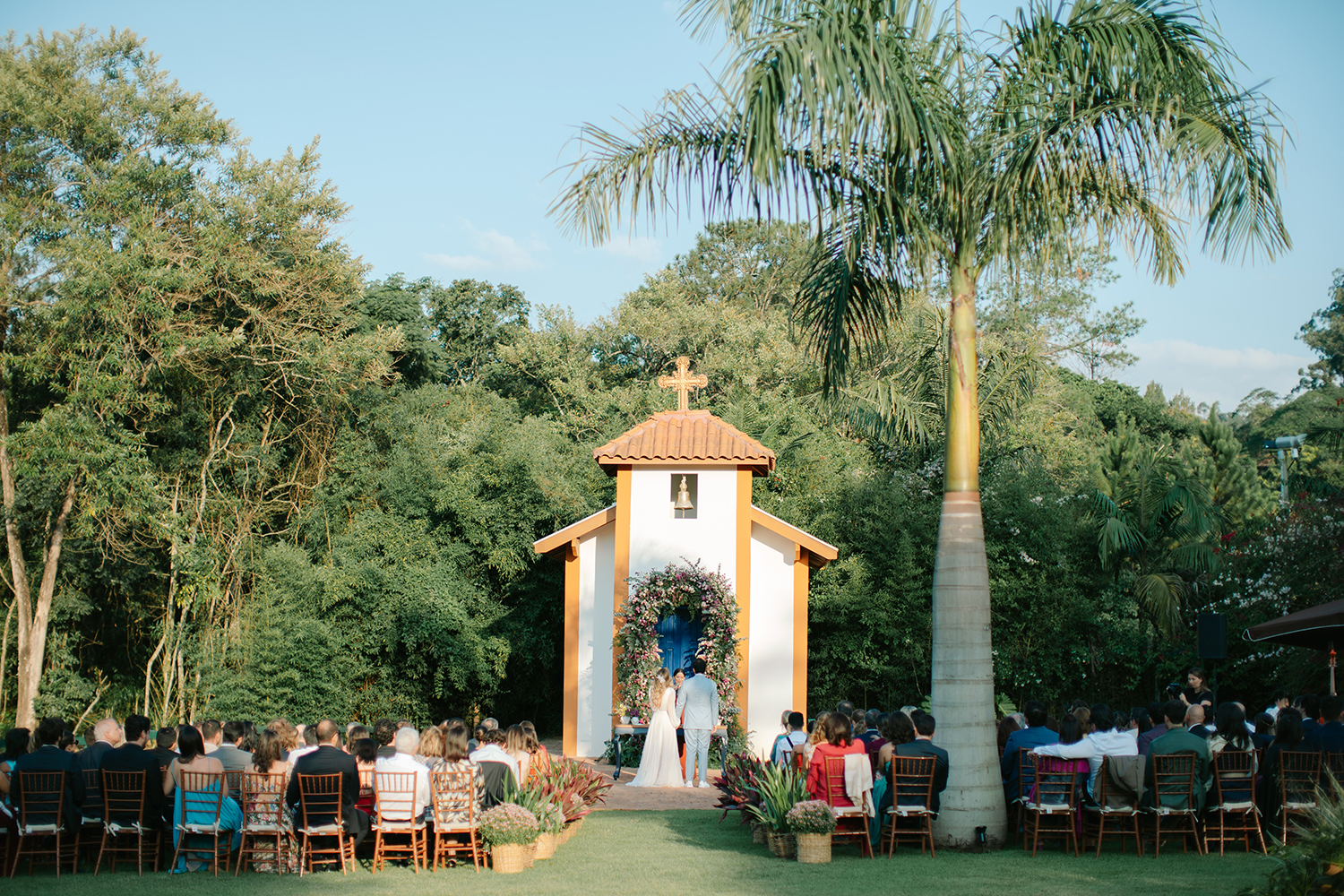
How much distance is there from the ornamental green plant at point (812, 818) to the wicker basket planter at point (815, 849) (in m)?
0.04

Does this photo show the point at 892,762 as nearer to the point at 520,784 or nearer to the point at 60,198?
the point at 520,784

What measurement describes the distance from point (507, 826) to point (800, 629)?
864cm

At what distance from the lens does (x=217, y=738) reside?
9.27 meters

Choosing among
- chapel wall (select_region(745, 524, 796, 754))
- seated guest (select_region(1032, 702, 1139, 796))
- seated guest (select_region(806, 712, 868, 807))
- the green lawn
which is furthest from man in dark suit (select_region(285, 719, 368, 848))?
chapel wall (select_region(745, 524, 796, 754))

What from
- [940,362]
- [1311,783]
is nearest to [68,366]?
[940,362]

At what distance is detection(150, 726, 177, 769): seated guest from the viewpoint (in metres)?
8.64

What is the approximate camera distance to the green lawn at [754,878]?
7.09 m

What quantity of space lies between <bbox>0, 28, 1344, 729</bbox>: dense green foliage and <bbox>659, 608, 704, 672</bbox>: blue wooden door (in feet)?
12.9

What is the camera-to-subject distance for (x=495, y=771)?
8.80 m

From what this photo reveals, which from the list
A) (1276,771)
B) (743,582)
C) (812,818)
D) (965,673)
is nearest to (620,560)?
(743,582)

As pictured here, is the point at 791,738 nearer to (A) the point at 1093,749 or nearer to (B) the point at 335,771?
(A) the point at 1093,749

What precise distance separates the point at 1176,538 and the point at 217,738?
698 inches

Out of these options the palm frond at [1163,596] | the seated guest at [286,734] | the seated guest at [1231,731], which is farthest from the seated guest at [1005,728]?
the palm frond at [1163,596]

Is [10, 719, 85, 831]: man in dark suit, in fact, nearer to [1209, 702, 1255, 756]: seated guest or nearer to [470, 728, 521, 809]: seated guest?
[470, 728, 521, 809]: seated guest
